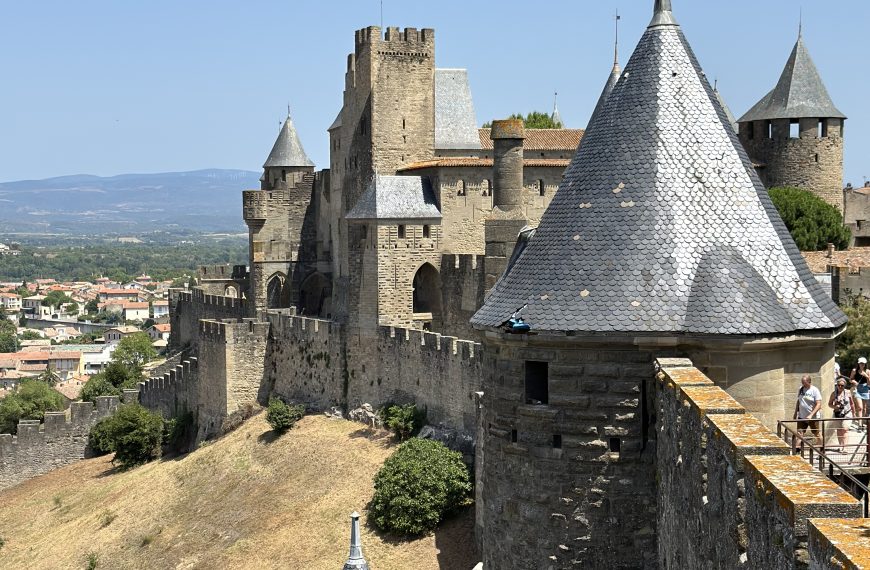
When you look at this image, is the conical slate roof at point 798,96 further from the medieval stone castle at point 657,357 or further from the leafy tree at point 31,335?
the leafy tree at point 31,335

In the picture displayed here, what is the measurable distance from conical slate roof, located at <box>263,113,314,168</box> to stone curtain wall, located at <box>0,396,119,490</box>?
12.8 m

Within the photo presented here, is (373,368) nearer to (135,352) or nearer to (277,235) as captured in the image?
(277,235)

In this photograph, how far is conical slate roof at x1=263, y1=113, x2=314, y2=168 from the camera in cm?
6122

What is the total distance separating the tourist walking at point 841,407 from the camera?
10584mm

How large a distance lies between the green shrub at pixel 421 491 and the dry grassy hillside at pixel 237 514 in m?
0.37

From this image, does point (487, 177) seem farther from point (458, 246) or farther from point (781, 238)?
point (781, 238)

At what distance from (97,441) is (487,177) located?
73.3 ft

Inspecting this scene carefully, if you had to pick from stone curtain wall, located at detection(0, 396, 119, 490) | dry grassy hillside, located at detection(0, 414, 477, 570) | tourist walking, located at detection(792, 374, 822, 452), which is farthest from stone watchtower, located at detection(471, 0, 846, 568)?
stone curtain wall, located at detection(0, 396, 119, 490)

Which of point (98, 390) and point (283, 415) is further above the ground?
point (283, 415)

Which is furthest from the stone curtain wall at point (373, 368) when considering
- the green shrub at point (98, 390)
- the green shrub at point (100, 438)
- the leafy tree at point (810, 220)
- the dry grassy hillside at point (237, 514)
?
the leafy tree at point (810, 220)

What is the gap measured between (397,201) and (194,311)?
→ 2102 centimetres

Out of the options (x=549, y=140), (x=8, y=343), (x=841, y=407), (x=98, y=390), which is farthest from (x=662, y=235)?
(x=8, y=343)

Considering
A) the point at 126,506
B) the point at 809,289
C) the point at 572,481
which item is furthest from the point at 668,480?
the point at 126,506

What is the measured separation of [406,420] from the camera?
37.5 meters
